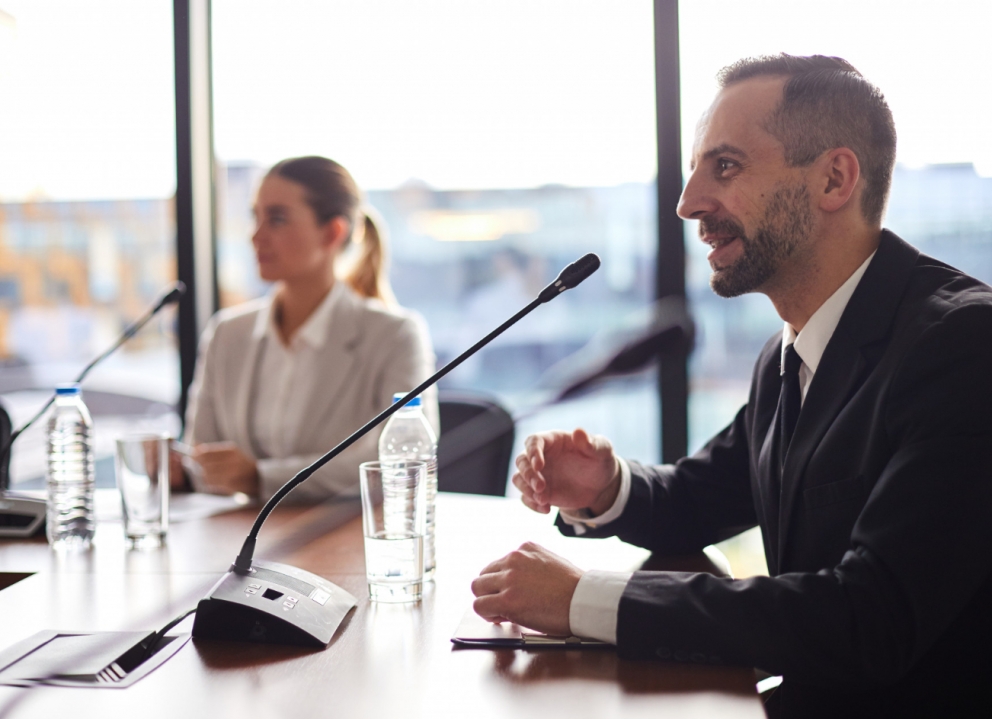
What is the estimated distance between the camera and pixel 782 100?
4.83ft

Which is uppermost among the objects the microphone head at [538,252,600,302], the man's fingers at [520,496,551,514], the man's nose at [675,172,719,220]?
the man's nose at [675,172,719,220]

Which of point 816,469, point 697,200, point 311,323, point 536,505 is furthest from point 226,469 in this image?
point 816,469

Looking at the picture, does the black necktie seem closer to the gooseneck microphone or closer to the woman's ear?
the gooseneck microphone

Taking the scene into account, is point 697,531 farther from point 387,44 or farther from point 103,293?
point 103,293

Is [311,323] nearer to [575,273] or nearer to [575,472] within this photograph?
[575,472]

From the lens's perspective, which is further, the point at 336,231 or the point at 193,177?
the point at 193,177

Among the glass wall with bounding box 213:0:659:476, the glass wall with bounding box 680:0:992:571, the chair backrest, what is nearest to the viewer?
the chair backrest

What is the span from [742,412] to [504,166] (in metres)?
1.62

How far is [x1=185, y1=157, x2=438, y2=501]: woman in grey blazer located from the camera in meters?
2.45

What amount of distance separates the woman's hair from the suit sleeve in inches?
72.2

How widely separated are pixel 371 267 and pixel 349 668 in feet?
6.36

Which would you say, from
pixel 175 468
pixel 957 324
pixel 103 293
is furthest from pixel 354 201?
pixel 957 324

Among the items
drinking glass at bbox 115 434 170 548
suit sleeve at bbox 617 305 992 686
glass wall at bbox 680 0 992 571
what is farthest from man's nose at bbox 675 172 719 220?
glass wall at bbox 680 0 992 571

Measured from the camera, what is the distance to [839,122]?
1.45 metres
